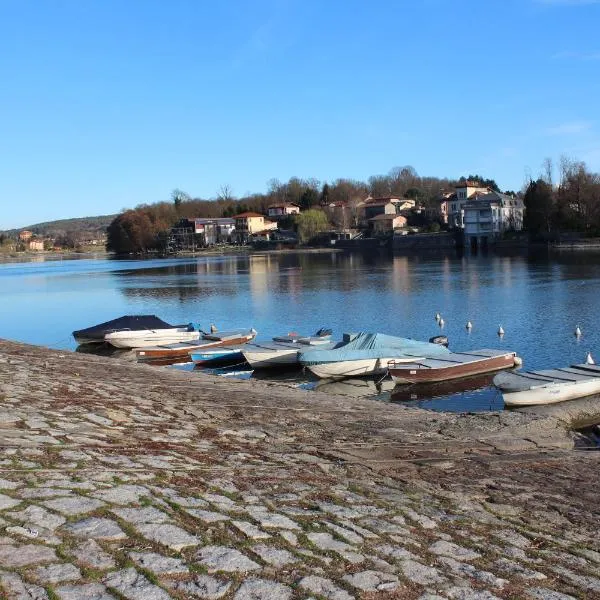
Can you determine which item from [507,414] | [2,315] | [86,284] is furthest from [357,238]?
[507,414]

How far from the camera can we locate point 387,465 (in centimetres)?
870

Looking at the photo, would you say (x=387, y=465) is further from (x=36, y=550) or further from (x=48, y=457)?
(x=36, y=550)

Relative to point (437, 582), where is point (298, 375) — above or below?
below

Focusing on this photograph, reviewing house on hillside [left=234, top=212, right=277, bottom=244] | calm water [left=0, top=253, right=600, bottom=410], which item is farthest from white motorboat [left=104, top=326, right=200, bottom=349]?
house on hillside [left=234, top=212, right=277, bottom=244]

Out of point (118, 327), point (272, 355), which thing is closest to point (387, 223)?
point (118, 327)

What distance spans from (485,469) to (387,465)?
4.49ft

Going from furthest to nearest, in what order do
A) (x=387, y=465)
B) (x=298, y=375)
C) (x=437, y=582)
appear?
(x=298, y=375) → (x=387, y=465) → (x=437, y=582)

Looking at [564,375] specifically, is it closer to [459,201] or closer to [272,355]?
[272,355]

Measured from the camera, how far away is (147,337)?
3566 centimetres

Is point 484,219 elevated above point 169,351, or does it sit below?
above

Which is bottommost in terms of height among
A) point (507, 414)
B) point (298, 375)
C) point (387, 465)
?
point (298, 375)

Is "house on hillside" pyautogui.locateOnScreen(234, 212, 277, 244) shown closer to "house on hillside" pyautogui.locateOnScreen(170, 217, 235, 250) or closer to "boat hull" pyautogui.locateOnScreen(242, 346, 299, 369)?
"house on hillside" pyautogui.locateOnScreen(170, 217, 235, 250)

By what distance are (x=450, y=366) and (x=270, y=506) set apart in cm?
2010

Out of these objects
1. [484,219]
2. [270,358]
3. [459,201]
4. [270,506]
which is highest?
[459,201]
